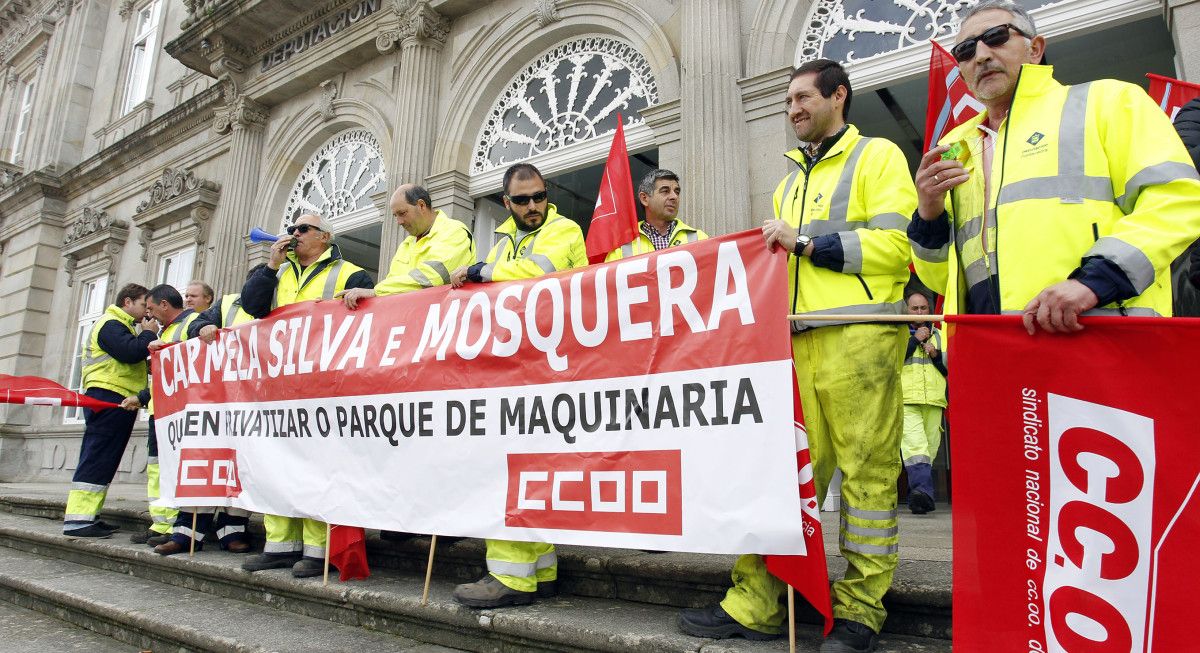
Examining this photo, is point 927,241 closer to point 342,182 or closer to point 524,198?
point 524,198

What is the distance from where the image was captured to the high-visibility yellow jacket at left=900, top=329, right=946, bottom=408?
5535 millimetres

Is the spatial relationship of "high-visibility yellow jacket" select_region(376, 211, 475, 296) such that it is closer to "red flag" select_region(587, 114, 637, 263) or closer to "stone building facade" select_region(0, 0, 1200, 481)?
"red flag" select_region(587, 114, 637, 263)

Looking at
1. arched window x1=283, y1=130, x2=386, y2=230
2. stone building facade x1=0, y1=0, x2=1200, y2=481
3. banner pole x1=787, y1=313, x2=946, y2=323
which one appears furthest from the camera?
arched window x1=283, y1=130, x2=386, y2=230

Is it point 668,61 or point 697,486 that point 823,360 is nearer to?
point 697,486

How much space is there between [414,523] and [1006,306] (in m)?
2.66

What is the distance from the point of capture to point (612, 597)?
308 centimetres

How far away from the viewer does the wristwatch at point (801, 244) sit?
7.90 ft

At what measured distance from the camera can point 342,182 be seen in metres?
10.5

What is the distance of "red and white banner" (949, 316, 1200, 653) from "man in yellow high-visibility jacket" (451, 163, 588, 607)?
1733mm

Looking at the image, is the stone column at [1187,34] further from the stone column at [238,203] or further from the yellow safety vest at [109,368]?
the stone column at [238,203]

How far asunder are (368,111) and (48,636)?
7.68 meters

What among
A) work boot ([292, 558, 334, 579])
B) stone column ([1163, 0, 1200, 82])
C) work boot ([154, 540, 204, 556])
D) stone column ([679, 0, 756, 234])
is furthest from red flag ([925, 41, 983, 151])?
work boot ([154, 540, 204, 556])

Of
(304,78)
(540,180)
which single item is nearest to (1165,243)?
(540,180)

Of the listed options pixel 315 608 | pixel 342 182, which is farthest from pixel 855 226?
pixel 342 182
